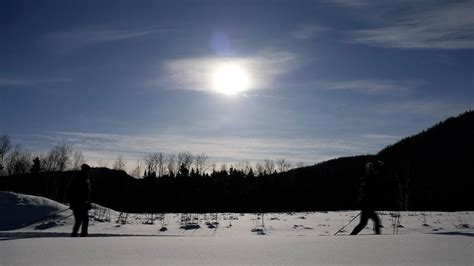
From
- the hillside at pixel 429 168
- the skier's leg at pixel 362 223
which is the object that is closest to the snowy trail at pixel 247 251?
the skier's leg at pixel 362 223

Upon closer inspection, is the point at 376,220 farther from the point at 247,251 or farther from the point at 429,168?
the point at 429,168

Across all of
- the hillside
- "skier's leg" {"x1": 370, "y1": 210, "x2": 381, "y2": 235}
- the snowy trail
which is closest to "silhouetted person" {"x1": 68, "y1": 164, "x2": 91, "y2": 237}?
the snowy trail

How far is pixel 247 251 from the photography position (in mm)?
3725

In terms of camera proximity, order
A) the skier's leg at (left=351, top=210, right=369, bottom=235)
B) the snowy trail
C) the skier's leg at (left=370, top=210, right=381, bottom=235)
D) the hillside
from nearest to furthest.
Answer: the snowy trail < the skier's leg at (left=370, top=210, right=381, bottom=235) < the skier's leg at (left=351, top=210, right=369, bottom=235) < the hillside

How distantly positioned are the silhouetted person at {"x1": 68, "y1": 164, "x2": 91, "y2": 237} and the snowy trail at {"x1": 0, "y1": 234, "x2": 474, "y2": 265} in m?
4.42

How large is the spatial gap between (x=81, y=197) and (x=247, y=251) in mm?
6318

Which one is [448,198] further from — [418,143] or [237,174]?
[418,143]

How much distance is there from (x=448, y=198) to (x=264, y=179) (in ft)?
106

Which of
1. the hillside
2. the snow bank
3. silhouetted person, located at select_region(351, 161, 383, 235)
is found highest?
the hillside

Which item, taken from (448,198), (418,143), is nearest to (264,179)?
(448,198)

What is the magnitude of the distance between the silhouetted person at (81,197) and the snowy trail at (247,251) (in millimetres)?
4421

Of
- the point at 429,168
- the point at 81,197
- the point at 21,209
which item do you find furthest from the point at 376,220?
the point at 429,168

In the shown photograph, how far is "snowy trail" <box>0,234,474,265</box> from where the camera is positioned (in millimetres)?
3328

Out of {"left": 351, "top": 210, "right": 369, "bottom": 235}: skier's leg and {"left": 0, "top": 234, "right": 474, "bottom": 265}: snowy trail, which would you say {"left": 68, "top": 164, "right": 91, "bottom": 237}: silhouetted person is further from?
{"left": 351, "top": 210, "right": 369, "bottom": 235}: skier's leg
